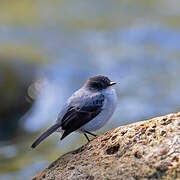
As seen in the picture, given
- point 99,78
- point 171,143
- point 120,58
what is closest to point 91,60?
point 120,58

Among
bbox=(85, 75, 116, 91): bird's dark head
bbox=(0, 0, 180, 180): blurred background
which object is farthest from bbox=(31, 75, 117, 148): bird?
bbox=(0, 0, 180, 180): blurred background

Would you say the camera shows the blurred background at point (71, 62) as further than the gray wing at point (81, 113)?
Yes

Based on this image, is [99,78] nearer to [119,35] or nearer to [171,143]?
[171,143]

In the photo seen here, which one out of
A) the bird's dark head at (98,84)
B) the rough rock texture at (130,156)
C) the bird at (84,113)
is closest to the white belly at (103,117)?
the bird at (84,113)

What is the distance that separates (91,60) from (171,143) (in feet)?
37.3

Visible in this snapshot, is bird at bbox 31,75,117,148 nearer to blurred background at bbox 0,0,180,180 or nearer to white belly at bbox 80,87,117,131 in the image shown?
white belly at bbox 80,87,117,131

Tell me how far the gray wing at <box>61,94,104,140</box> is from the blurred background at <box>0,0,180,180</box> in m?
4.51

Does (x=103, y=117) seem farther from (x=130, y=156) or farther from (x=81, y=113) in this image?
(x=130, y=156)

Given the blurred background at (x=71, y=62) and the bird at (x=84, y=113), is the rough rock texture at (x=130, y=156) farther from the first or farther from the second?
the blurred background at (x=71, y=62)

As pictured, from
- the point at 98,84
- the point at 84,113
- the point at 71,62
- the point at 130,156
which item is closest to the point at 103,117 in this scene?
the point at 84,113

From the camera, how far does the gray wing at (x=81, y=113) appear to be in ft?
19.6

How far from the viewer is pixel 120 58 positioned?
620 inches

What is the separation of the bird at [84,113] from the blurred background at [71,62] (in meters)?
4.40

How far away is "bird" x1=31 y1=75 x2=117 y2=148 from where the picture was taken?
599 cm
